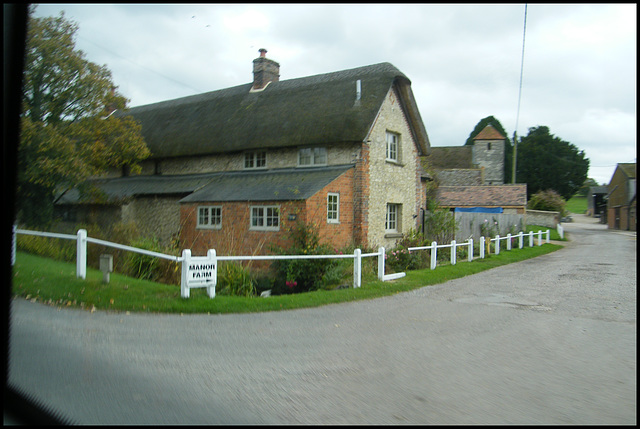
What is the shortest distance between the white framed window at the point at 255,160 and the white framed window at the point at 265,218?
3984mm

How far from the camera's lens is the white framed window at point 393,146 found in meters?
20.3

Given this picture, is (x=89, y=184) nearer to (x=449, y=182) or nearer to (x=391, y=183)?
(x=391, y=183)

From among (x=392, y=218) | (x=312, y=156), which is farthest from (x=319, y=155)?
(x=392, y=218)

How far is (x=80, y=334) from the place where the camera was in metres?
6.19

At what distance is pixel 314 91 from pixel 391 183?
17.5 feet

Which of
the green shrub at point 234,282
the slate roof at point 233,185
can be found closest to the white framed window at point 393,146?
the slate roof at point 233,185

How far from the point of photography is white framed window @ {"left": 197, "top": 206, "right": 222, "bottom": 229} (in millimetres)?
18375

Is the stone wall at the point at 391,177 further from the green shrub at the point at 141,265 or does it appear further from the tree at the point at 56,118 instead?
the tree at the point at 56,118

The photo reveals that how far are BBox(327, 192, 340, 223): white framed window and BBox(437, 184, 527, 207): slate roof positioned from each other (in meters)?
18.0

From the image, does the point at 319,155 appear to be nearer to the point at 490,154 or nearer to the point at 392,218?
the point at 392,218

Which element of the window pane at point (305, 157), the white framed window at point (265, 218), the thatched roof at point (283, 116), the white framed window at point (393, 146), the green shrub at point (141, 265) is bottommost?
the green shrub at point (141, 265)

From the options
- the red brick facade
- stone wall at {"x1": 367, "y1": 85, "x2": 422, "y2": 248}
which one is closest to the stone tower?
stone wall at {"x1": 367, "y1": 85, "x2": 422, "y2": 248}

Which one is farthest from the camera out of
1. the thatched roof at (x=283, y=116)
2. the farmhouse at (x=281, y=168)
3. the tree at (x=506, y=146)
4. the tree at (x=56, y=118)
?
the tree at (x=506, y=146)

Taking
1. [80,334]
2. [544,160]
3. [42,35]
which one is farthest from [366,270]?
[544,160]
